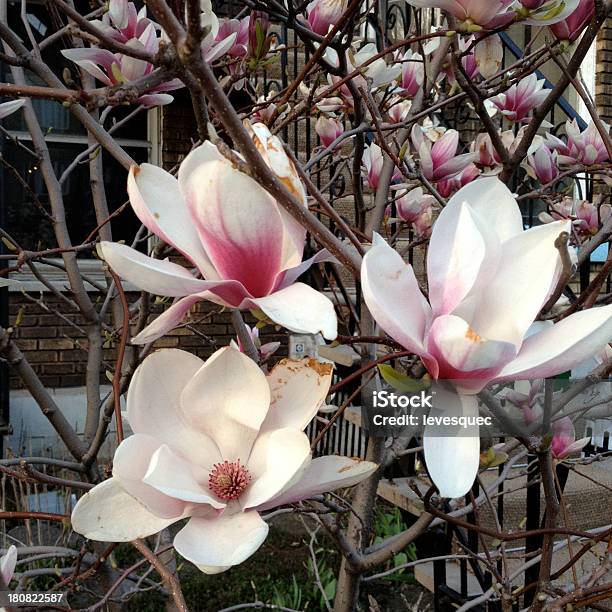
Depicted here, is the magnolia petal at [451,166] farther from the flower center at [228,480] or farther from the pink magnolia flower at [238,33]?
the flower center at [228,480]

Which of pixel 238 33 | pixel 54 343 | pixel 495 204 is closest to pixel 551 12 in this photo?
pixel 495 204

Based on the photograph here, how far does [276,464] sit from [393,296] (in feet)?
0.47

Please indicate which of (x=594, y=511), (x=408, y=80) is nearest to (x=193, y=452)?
(x=408, y=80)

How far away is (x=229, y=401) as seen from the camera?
0.51 meters

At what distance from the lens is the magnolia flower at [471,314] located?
1.40 ft

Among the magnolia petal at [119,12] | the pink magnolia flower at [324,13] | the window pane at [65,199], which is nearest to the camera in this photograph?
the magnolia petal at [119,12]

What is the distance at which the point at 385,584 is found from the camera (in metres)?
2.90

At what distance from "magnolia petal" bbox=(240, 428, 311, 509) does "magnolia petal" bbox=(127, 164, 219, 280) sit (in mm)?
126

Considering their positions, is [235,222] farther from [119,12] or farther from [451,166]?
[451,166]

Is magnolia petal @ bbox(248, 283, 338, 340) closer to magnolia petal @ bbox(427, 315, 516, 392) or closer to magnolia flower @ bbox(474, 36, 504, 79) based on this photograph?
magnolia petal @ bbox(427, 315, 516, 392)

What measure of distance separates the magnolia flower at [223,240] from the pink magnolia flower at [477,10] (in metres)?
0.41

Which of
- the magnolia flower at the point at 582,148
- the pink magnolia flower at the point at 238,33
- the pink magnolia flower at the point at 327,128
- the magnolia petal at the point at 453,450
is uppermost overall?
the pink magnolia flower at the point at 238,33

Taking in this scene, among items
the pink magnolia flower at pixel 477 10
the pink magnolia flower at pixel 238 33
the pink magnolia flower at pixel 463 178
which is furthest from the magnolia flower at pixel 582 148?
the pink magnolia flower at pixel 477 10

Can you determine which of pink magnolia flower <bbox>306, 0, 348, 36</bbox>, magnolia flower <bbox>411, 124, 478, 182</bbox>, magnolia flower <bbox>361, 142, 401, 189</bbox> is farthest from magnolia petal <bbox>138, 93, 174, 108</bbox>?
magnolia flower <bbox>361, 142, 401, 189</bbox>
